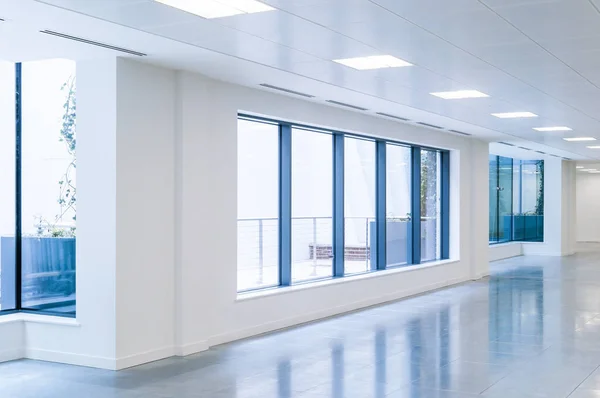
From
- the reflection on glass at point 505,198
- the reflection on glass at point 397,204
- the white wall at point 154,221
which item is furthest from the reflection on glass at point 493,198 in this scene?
the white wall at point 154,221

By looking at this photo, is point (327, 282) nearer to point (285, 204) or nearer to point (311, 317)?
point (311, 317)

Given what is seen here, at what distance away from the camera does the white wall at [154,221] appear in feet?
25.2

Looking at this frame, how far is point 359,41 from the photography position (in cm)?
681

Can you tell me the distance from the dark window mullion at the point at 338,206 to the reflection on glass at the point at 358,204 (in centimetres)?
43

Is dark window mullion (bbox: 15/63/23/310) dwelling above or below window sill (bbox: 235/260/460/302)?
above

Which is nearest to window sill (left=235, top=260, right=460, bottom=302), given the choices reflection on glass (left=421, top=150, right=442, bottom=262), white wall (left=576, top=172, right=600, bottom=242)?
reflection on glass (left=421, top=150, right=442, bottom=262)

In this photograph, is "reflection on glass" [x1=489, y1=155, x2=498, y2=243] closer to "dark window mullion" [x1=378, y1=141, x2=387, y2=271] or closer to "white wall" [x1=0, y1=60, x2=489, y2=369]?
"dark window mullion" [x1=378, y1=141, x2=387, y2=271]

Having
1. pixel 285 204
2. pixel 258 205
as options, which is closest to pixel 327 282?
pixel 285 204

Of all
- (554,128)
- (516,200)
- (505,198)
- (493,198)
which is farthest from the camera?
(516,200)

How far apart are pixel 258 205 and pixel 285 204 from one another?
1.63ft

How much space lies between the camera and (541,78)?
867 centimetres

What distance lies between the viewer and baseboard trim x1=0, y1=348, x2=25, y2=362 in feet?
26.0

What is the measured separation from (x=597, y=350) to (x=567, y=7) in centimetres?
480

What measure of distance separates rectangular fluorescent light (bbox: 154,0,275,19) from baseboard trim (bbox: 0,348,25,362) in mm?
4402
